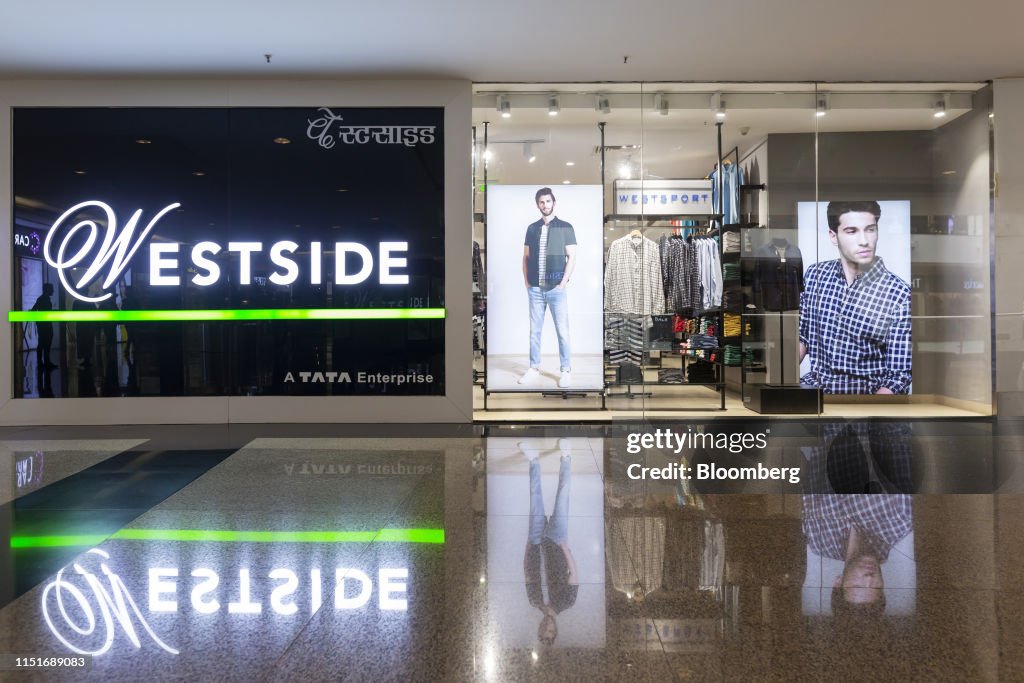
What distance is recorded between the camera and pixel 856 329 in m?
7.29

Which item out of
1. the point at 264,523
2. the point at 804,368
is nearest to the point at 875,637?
the point at 264,523

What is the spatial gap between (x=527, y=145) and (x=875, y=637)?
600 centimetres

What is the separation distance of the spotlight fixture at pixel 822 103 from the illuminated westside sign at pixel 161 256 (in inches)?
164

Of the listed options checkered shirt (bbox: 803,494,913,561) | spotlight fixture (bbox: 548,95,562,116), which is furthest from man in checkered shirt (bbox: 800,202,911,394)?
checkered shirt (bbox: 803,494,913,561)

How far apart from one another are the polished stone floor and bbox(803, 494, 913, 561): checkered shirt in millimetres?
18

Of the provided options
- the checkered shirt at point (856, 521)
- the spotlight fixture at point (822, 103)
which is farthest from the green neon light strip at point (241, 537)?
the spotlight fixture at point (822, 103)

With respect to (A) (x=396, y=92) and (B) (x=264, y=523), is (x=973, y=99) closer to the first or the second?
(A) (x=396, y=92)

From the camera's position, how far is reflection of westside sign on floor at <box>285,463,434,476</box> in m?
4.57

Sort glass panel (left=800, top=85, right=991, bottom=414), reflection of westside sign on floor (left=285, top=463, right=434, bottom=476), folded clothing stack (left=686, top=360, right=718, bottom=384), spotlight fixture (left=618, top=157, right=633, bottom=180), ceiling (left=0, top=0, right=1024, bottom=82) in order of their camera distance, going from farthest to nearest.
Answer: folded clothing stack (left=686, top=360, right=718, bottom=384)
spotlight fixture (left=618, top=157, right=633, bottom=180)
glass panel (left=800, top=85, right=991, bottom=414)
ceiling (left=0, top=0, right=1024, bottom=82)
reflection of westside sign on floor (left=285, top=463, right=434, bottom=476)

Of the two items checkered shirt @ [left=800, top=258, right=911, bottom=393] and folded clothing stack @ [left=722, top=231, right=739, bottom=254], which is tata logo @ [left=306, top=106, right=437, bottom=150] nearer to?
folded clothing stack @ [left=722, top=231, right=739, bottom=254]

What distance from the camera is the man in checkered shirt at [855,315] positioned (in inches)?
283

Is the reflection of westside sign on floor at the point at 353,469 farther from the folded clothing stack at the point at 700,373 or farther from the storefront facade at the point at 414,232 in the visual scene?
the folded clothing stack at the point at 700,373

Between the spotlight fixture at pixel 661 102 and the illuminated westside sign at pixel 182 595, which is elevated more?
the spotlight fixture at pixel 661 102

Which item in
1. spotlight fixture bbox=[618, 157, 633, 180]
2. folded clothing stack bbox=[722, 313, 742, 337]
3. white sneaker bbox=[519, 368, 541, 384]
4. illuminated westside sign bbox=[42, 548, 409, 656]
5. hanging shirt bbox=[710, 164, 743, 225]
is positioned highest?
spotlight fixture bbox=[618, 157, 633, 180]
